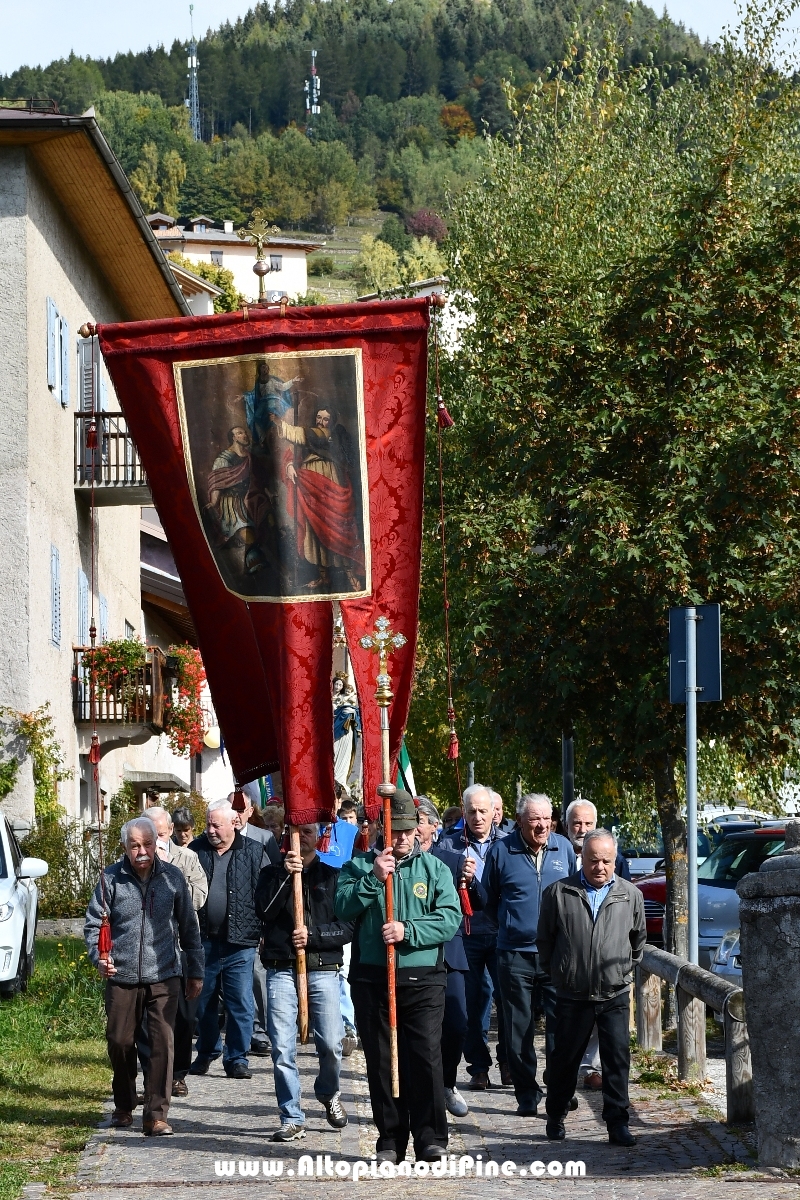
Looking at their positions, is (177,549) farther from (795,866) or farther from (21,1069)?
(21,1069)

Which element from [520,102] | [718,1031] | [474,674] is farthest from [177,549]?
[520,102]

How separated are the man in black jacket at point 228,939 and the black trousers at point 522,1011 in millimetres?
2281

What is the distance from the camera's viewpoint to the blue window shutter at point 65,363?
2820cm

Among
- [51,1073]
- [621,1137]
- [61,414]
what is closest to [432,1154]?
[621,1137]

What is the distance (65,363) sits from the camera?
2847 centimetres

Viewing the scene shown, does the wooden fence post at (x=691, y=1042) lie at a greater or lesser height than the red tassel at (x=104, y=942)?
lesser

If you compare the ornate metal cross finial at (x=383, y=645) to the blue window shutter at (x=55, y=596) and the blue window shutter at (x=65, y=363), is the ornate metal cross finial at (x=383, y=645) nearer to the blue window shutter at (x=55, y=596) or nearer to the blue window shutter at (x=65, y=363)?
the blue window shutter at (x=55, y=596)

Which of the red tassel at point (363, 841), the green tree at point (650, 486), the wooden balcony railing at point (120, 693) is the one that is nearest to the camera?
the red tassel at point (363, 841)

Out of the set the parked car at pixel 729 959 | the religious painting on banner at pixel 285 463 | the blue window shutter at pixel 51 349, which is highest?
the blue window shutter at pixel 51 349

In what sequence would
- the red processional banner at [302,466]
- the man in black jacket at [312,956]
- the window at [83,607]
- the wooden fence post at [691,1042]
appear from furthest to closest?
the window at [83,607] → the wooden fence post at [691,1042] → the man in black jacket at [312,956] → the red processional banner at [302,466]

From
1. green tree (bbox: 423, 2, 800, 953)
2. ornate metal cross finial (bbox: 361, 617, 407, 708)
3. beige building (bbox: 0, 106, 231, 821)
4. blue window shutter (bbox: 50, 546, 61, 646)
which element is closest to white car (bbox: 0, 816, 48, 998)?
green tree (bbox: 423, 2, 800, 953)

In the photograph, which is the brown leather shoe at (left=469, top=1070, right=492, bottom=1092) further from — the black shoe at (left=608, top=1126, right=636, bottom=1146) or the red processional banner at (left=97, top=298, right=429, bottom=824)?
the red processional banner at (left=97, top=298, right=429, bottom=824)

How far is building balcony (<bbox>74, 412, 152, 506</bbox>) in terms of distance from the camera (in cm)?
2925

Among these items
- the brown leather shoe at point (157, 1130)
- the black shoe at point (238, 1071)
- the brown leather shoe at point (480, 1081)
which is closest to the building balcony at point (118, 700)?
the black shoe at point (238, 1071)
